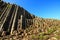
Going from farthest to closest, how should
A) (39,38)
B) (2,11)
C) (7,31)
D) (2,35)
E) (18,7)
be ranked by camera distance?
(18,7), (2,11), (7,31), (2,35), (39,38)

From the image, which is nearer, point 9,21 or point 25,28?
point 25,28

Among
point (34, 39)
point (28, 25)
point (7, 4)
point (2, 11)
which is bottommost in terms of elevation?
point (34, 39)

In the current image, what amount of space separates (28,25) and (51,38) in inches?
349

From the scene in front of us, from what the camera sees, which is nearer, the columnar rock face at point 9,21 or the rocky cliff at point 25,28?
the rocky cliff at point 25,28

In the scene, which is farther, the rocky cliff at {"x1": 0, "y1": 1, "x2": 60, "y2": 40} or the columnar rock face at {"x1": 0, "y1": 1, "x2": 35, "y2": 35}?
the columnar rock face at {"x1": 0, "y1": 1, "x2": 35, "y2": 35}

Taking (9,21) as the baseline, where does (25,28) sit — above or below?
below

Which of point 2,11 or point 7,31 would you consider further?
point 2,11

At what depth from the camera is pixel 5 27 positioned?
2220cm

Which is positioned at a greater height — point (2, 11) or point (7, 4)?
point (7, 4)

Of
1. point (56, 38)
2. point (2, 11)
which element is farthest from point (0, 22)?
point (56, 38)

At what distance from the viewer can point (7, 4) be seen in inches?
1359

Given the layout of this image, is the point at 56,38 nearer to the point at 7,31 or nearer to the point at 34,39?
the point at 34,39

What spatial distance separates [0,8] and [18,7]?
4482 millimetres

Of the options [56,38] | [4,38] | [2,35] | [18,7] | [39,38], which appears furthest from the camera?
[18,7]
